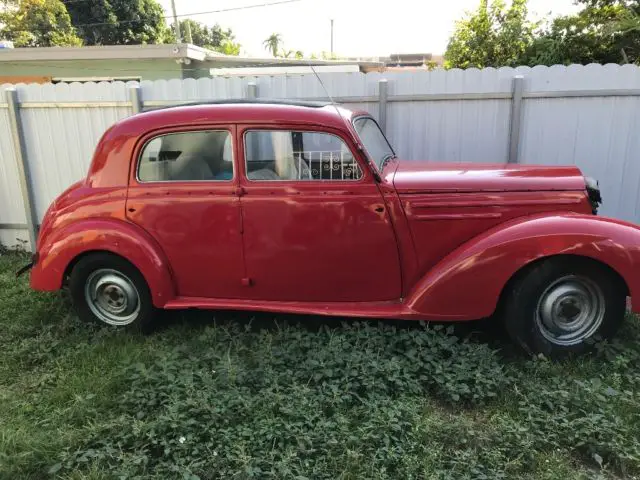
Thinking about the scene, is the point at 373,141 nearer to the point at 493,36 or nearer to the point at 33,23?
the point at 493,36

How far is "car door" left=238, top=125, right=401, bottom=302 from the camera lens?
3422 mm

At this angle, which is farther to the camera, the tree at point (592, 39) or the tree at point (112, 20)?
the tree at point (112, 20)

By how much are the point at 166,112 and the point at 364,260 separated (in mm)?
1870

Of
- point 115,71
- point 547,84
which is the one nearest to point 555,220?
point 547,84

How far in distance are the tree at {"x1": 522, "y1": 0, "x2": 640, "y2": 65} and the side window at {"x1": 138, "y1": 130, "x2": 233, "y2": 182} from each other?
20.3 ft

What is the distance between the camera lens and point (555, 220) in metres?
3.20

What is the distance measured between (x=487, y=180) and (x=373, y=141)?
966 mm

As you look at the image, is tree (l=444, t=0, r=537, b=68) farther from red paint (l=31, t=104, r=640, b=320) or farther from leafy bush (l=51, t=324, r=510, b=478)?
leafy bush (l=51, t=324, r=510, b=478)

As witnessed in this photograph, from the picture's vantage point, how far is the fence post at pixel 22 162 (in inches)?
227

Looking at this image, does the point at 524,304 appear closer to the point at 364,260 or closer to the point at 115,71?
the point at 364,260

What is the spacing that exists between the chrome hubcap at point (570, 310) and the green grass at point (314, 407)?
0.18 m

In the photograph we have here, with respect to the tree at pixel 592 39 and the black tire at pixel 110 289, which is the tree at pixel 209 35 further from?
the black tire at pixel 110 289

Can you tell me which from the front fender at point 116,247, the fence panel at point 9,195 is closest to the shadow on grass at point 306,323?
the front fender at point 116,247

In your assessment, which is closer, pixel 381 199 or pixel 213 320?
pixel 381 199
